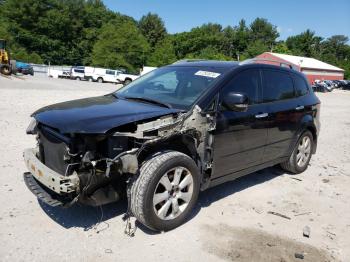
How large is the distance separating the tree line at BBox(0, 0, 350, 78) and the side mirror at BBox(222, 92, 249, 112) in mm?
55839

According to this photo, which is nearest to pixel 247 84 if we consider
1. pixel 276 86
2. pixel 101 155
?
pixel 276 86

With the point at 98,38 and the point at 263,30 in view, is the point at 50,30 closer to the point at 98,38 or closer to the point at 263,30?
the point at 98,38

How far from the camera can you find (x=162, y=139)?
370 cm

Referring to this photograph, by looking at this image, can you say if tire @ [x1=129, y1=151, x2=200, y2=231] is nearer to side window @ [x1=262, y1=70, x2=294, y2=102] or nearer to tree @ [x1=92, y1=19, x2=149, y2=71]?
side window @ [x1=262, y1=70, x2=294, y2=102]

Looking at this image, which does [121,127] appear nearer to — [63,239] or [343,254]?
[63,239]

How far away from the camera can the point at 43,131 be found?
12.8 ft

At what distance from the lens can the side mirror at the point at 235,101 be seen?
13.5 ft

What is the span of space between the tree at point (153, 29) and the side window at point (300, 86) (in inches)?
3346

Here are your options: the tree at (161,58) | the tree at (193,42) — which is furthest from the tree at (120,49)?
the tree at (193,42)

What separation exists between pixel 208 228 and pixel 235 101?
4.91 ft

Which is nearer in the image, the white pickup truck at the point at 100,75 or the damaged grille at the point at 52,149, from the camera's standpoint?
the damaged grille at the point at 52,149

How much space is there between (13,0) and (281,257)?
80.9 meters

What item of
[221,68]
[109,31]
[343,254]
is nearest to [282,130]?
[221,68]

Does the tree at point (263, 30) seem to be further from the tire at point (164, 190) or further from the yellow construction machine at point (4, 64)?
the tire at point (164, 190)
